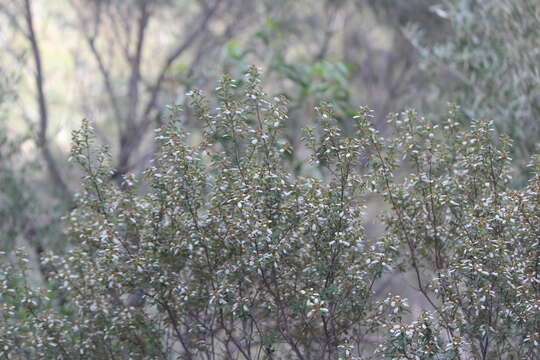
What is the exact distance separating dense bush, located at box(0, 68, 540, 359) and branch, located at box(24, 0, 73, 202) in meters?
4.51

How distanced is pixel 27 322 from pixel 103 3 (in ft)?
27.7

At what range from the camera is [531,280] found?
4.14 m

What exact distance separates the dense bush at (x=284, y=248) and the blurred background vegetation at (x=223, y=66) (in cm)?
105

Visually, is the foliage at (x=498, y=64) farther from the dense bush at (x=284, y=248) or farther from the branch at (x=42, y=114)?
the branch at (x=42, y=114)

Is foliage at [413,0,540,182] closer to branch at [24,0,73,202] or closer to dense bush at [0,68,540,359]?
dense bush at [0,68,540,359]

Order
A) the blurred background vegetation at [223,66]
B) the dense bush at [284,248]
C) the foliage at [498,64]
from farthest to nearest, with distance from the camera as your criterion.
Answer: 1. the blurred background vegetation at [223,66]
2. the foliage at [498,64]
3. the dense bush at [284,248]

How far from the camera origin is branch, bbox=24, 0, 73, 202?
9.30 m

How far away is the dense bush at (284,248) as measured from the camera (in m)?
4.27

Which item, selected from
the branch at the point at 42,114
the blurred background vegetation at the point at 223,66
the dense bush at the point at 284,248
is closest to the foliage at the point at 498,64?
the blurred background vegetation at the point at 223,66

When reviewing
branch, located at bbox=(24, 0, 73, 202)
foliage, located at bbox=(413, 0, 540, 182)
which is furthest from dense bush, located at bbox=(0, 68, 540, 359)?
branch, located at bbox=(24, 0, 73, 202)

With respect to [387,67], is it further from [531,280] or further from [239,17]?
[531,280]

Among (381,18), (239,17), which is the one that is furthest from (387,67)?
(239,17)

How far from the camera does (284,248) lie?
4.36 meters

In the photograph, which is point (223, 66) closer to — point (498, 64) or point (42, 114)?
point (42, 114)
